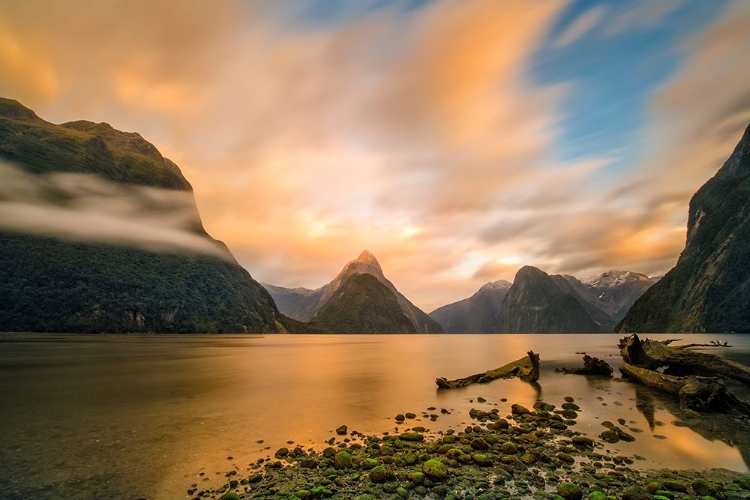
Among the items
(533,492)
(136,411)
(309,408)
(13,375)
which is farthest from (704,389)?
(13,375)

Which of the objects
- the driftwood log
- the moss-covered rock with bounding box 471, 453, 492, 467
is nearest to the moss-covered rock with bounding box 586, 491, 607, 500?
the moss-covered rock with bounding box 471, 453, 492, 467

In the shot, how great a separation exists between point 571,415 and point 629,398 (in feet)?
35.2

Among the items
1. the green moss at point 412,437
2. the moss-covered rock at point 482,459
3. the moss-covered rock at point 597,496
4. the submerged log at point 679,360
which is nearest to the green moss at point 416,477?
the moss-covered rock at point 482,459

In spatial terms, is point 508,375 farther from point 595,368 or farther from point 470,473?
point 470,473

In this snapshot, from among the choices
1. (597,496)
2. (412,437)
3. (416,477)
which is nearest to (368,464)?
(416,477)

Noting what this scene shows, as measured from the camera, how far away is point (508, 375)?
4366 cm

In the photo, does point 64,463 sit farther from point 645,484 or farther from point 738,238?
point 738,238

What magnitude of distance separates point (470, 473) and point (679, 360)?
106 ft

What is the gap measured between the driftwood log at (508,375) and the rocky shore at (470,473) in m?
18.0

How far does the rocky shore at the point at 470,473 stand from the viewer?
1161 centimetres

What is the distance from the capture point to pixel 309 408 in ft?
85.9

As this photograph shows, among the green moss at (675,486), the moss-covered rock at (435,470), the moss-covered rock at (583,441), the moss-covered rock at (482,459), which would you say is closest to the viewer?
the green moss at (675,486)

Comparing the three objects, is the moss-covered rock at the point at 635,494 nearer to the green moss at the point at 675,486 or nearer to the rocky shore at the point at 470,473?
the rocky shore at the point at 470,473

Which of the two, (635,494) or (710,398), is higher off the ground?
(710,398)
